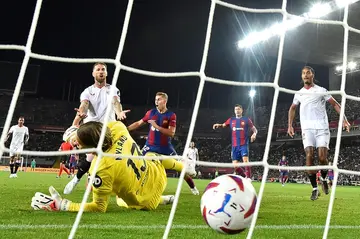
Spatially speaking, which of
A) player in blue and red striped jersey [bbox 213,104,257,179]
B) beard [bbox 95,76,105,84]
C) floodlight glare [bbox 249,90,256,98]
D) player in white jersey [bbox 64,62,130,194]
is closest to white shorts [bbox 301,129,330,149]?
player in blue and red striped jersey [bbox 213,104,257,179]

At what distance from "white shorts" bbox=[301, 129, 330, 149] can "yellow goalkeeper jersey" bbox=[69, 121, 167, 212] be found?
107 inches

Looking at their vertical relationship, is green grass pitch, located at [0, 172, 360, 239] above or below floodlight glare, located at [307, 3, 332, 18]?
below

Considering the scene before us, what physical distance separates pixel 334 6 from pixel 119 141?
13.4 m

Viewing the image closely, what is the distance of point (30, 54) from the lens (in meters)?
2.12

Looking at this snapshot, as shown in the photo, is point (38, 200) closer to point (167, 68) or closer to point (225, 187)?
point (225, 187)

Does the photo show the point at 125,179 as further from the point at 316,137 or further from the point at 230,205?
the point at 316,137

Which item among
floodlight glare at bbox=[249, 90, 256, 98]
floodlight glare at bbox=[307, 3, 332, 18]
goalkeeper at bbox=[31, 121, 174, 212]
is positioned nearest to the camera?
goalkeeper at bbox=[31, 121, 174, 212]

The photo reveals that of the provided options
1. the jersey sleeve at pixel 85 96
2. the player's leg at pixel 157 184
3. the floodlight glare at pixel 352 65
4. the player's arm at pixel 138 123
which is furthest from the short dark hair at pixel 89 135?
the floodlight glare at pixel 352 65

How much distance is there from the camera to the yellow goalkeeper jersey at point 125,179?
3154 mm

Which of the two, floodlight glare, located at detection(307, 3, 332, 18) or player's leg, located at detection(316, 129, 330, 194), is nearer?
player's leg, located at detection(316, 129, 330, 194)

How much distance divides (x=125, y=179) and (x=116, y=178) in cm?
8

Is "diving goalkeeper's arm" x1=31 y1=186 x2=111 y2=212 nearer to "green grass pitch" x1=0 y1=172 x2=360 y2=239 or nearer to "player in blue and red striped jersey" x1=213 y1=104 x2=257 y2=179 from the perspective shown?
"green grass pitch" x1=0 y1=172 x2=360 y2=239

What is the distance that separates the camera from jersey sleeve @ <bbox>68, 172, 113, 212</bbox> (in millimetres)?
3117

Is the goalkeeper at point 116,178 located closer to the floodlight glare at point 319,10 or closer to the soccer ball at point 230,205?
the soccer ball at point 230,205
